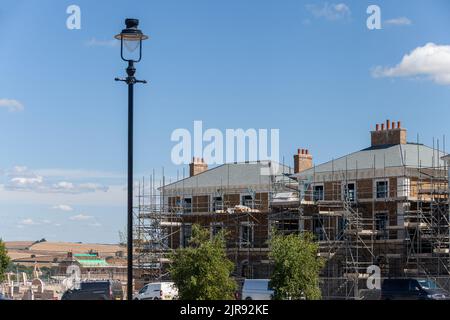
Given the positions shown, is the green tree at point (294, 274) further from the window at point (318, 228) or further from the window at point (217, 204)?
the window at point (217, 204)

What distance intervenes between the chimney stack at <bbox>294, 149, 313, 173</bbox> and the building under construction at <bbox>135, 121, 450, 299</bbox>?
67mm

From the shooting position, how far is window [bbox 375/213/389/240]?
51.5 metres

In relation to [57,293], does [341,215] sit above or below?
above

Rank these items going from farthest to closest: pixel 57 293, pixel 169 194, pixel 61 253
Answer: pixel 61 253 < pixel 169 194 < pixel 57 293

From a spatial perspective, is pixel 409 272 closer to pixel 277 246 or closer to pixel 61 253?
pixel 277 246

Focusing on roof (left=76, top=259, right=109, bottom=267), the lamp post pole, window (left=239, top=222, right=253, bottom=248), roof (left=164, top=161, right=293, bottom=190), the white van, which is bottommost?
roof (left=76, top=259, right=109, bottom=267)

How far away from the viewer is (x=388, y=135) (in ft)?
182

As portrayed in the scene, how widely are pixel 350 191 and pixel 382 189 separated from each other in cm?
230

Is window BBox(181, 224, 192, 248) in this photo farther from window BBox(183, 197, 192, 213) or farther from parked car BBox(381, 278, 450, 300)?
parked car BBox(381, 278, 450, 300)

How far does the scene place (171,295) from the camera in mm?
46844

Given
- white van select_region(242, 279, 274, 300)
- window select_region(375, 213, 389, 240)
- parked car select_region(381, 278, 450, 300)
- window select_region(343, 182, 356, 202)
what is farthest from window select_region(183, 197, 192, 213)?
parked car select_region(381, 278, 450, 300)
